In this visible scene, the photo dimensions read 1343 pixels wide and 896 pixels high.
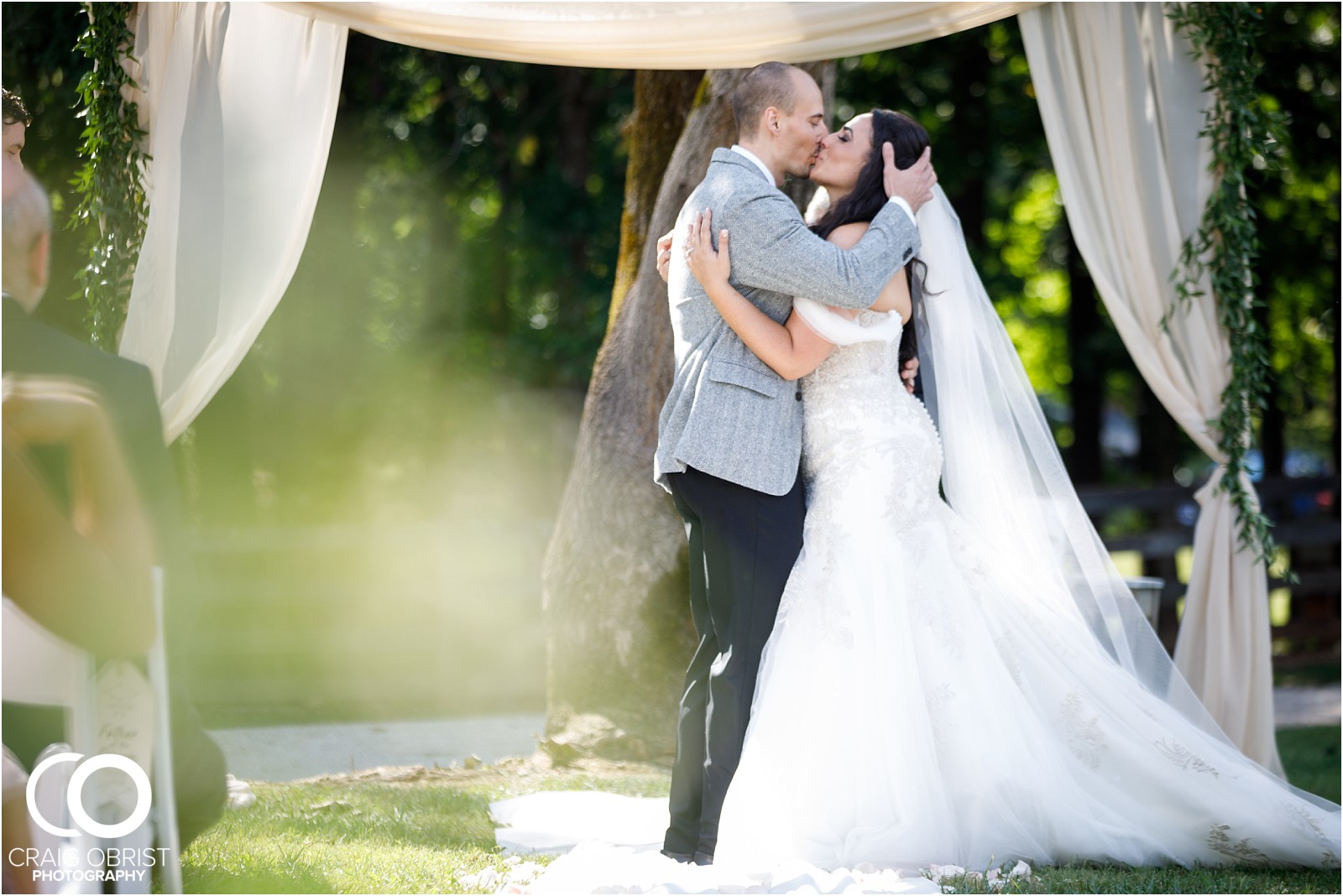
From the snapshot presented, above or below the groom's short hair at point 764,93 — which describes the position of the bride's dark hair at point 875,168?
below

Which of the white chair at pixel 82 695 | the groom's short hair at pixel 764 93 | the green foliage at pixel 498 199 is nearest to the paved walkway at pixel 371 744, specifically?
the white chair at pixel 82 695

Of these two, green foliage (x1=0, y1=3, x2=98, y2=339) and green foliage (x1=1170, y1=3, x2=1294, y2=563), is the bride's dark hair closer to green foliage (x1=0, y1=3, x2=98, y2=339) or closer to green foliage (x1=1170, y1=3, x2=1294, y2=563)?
green foliage (x1=1170, y1=3, x2=1294, y2=563)

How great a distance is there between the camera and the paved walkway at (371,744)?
14.4 feet

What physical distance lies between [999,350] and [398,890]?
6.90 ft

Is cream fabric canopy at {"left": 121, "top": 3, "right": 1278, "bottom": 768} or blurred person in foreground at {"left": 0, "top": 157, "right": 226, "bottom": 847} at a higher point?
cream fabric canopy at {"left": 121, "top": 3, "right": 1278, "bottom": 768}

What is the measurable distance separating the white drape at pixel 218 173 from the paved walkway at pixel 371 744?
1.56m

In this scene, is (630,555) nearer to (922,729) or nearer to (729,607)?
(729,607)

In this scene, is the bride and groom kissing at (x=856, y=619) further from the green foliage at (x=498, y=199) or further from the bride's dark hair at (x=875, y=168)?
the green foliage at (x=498, y=199)

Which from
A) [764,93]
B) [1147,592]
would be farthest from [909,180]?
[1147,592]

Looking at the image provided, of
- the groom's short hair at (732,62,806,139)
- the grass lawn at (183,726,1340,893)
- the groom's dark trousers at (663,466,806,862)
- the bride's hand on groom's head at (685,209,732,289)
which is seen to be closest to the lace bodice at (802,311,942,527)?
the groom's dark trousers at (663,466,806,862)

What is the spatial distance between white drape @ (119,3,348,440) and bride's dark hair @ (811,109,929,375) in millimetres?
1545

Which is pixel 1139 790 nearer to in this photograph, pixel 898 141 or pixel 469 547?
pixel 898 141

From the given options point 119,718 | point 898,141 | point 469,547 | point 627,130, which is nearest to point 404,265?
point 469,547

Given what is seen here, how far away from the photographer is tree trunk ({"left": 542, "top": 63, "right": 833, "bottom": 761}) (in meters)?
4.49
